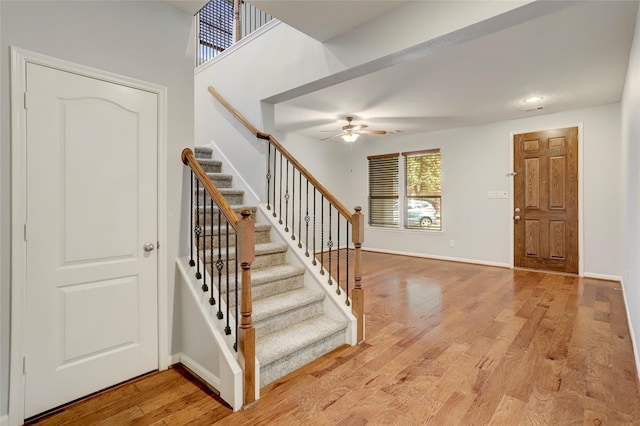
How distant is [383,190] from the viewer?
7148 mm

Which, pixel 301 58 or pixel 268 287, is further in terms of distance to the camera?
pixel 301 58

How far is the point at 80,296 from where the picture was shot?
1948 millimetres

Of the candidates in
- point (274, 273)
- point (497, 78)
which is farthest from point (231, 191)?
point (497, 78)

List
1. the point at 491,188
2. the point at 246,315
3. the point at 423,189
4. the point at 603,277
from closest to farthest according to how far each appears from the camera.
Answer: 1. the point at 246,315
2. the point at 603,277
3. the point at 491,188
4. the point at 423,189

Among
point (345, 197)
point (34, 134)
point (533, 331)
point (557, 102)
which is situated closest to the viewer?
point (34, 134)

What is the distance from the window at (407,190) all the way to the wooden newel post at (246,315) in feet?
17.3

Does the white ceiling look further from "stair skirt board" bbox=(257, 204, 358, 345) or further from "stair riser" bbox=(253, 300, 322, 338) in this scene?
"stair riser" bbox=(253, 300, 322, 338)

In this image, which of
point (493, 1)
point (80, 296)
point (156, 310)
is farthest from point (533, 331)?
point (80, 296)

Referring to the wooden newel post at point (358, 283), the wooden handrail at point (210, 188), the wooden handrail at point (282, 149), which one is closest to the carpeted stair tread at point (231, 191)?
the wooden handrail at point (282, 149)

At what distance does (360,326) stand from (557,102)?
14.2 ft

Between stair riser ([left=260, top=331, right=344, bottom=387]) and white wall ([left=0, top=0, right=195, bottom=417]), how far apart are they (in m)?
0.95

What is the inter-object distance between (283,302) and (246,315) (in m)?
0.68

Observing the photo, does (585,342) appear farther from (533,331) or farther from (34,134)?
(34,134)

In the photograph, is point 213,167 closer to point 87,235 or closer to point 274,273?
point 274,273
